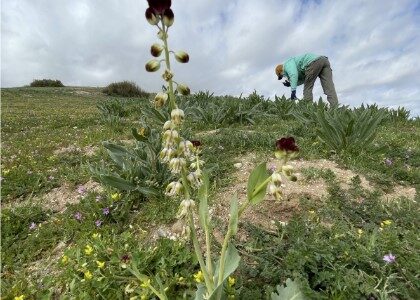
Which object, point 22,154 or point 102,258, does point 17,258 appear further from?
point 22,154

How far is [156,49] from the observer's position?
1752mm

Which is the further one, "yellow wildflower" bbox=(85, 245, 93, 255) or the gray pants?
the gray pants

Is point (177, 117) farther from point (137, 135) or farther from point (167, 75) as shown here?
point (137, 135)

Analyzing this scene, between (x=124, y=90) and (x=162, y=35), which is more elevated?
(x=124, y=90)

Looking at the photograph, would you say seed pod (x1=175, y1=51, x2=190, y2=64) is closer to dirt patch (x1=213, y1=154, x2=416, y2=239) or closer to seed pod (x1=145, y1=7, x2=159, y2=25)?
seed pod (x1=145, y1=7, x2=159, y2=25)

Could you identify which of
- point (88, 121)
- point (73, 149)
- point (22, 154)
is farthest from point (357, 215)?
point (88, 121)

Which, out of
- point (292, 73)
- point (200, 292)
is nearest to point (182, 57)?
point (200, 292)

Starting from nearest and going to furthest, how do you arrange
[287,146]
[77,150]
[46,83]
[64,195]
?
1. [287,146]
2. [64,195]
3. [77,150]
4. [46,83]

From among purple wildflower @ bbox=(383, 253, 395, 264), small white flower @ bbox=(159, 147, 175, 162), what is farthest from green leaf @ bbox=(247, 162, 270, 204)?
purple wildflower @ bbox=(383, 253, 395, 264)

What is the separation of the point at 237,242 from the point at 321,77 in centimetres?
1065

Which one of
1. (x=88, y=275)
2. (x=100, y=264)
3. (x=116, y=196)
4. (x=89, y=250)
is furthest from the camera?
(x=116, y=196)

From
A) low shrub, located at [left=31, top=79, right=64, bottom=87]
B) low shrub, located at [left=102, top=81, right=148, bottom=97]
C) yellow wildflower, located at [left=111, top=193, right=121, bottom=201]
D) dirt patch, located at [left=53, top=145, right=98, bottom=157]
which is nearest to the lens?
yellow wildflower, located at [left=111, top=193, right=121, bottom=201]

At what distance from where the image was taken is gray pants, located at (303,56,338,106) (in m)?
12.1

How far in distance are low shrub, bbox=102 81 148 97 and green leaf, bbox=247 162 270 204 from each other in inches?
1126
